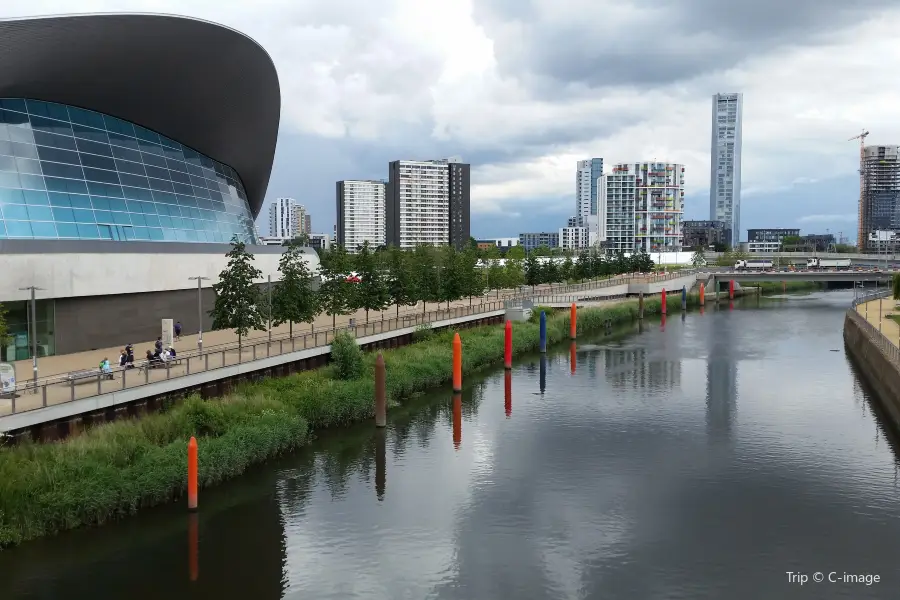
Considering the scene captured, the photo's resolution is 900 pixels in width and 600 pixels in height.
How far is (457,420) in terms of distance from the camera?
124ft

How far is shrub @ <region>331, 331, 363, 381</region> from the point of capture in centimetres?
3731

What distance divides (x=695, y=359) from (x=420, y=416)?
27.1 metres

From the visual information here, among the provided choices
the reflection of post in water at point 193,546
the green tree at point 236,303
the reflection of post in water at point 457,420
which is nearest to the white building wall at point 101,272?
the green tree at point 236,303

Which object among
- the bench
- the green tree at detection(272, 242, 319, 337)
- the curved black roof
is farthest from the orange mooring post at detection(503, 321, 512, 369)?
the bench

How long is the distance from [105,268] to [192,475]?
1718 cm

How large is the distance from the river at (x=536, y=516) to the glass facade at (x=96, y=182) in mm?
17763

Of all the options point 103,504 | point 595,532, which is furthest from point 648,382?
point 103,504

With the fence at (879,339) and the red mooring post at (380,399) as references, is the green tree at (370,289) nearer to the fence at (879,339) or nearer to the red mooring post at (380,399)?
the red mooring post at (380,399)

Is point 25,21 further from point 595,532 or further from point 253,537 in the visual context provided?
point 595,532

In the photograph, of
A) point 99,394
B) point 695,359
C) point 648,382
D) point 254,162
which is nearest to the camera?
point 99,394

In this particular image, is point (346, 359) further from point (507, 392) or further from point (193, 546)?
point (193, 546)

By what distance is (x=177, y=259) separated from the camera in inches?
1672

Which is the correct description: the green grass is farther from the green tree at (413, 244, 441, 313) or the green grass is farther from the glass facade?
the green tree at (413, 244, 441, 313)

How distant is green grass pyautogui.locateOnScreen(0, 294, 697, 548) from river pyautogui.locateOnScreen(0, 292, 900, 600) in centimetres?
67
